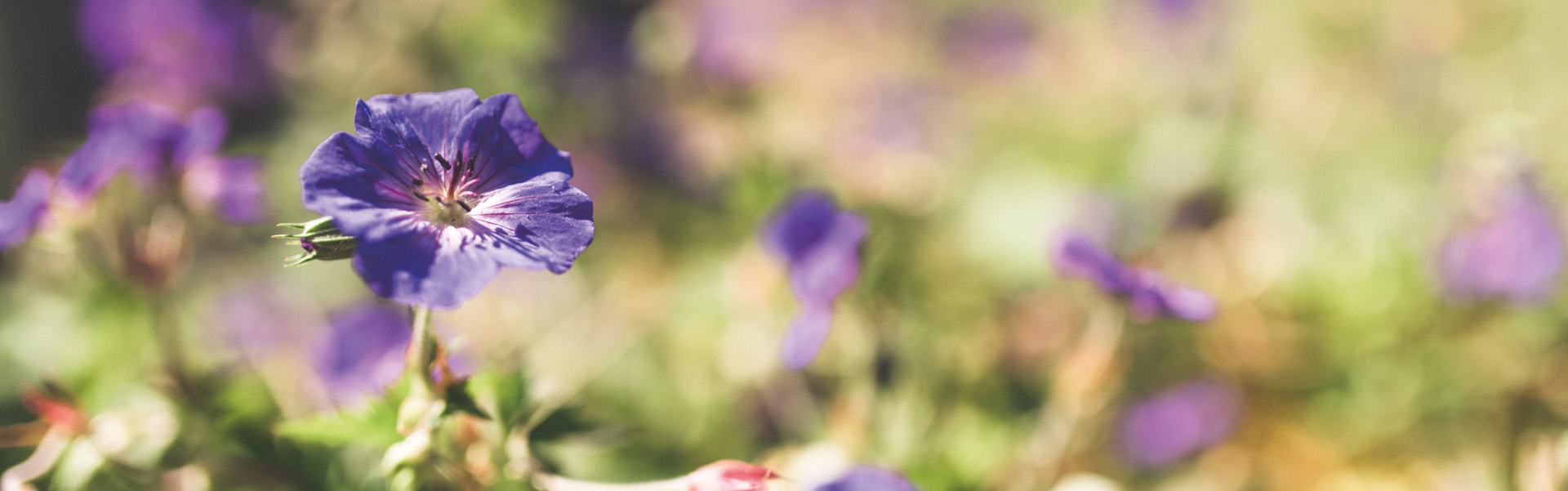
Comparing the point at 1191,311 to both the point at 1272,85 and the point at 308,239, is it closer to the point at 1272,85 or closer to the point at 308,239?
the point at 308,239

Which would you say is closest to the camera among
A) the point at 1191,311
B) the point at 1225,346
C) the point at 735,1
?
the point at 1191,311

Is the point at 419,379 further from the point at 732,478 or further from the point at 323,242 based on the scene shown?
the point at 732,478

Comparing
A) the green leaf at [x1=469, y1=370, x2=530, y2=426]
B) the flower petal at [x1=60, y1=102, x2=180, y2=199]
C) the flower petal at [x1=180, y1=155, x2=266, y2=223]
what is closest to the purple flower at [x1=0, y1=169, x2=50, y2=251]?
the flower petal at [x1=60, y1=102, x2=180, y2=199]

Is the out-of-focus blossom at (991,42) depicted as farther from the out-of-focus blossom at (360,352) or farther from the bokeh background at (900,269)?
the out-of-focus blossom at (360,352)

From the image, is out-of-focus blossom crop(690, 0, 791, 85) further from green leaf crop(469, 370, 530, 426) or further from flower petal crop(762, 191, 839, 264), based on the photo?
green leaf crop(469, 370, 530, 426)

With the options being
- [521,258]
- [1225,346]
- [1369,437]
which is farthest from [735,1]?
[521,258]

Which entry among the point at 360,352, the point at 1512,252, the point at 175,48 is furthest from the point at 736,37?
the point at 1512,252
